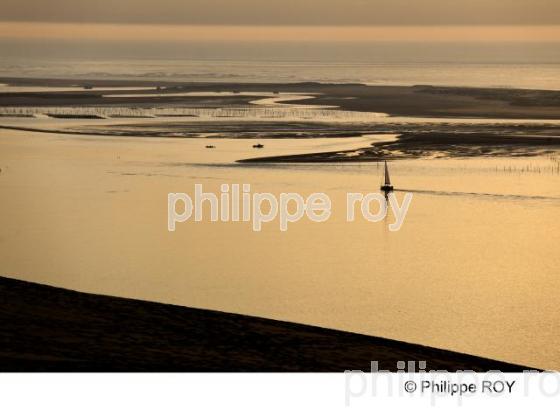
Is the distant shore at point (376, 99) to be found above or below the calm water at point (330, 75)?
below

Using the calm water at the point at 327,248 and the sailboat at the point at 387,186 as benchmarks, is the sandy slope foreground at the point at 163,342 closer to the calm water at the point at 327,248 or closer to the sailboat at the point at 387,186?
the calm water at the point at 327,248

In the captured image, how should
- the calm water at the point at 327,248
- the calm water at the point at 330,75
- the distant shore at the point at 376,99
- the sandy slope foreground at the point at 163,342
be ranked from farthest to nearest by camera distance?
the calm water at the point at 330,75
the distant shore at the point at 376,99
the calm water at the point at 327,248
the sandy slope foreground at the point at 163,342

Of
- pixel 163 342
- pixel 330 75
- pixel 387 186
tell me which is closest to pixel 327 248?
pixel 387 186

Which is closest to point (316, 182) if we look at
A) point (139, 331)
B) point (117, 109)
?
point (139, 331)

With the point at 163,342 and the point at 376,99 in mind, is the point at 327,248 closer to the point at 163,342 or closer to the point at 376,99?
the point at 163,342

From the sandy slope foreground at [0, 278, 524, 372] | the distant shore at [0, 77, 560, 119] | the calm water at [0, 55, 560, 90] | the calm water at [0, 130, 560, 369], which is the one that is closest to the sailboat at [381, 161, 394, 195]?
the calm water at [0, 130, 560, 369]

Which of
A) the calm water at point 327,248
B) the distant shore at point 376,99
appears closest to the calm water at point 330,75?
the distant shore at point 376,99

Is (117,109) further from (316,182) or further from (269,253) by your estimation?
(269,253)
